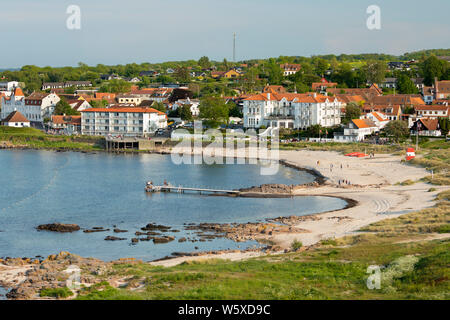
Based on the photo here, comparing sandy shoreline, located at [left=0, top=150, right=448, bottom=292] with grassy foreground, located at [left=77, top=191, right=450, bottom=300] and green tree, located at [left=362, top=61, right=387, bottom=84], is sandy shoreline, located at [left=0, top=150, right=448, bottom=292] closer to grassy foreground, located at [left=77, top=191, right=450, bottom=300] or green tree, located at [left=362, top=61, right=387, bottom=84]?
grassy foreground, located at [left=77, top=191, right=450, bottom=300]

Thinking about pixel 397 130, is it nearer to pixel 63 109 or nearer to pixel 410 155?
pixel 410 155

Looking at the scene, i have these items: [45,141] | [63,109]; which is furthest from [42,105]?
[45,141]

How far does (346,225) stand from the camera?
101 feet

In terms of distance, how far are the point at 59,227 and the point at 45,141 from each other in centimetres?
4447

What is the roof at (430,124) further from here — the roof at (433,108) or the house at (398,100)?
the house at (398,100)

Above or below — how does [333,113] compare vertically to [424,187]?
above

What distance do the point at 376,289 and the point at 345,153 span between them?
1583 inches

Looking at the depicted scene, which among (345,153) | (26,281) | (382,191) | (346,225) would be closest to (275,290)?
(26,281)

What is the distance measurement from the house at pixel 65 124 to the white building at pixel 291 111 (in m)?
22.7

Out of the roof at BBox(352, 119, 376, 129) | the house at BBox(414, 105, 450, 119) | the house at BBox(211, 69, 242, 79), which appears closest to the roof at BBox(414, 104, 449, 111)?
the house at BBox(414, 105, 450, 119)

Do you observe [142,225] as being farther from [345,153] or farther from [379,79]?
[379,79]

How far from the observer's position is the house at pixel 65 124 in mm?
79562

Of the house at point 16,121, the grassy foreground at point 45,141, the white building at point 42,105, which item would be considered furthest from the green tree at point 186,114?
the house at point 16,121

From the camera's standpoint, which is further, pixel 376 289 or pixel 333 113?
pixel 333 113
